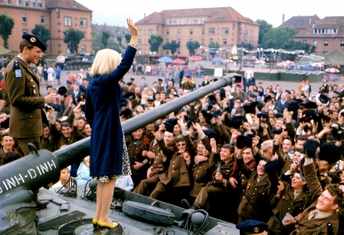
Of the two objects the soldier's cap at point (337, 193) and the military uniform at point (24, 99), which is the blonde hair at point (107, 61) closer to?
the military uniform at point (24, 99)

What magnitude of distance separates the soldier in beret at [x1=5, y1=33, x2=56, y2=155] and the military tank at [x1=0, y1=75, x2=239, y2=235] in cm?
95

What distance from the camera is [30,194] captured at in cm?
347

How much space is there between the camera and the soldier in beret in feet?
15.4

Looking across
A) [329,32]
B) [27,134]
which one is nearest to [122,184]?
[27,134]

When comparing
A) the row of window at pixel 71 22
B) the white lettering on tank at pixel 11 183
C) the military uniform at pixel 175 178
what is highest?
the row of window at pixel 71 22

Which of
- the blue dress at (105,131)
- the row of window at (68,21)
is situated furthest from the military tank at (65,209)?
the row of window at (68,21)

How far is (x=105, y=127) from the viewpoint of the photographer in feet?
Answer: 11.3

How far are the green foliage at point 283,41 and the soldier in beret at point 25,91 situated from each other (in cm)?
8792

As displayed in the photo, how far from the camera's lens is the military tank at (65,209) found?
3286 mm

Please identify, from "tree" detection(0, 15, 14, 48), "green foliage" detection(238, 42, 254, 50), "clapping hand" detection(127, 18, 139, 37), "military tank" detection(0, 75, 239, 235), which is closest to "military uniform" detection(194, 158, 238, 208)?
"military tank" detection(0, 75, 239, 235)

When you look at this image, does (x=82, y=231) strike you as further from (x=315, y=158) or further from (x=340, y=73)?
(x=340, y=73)

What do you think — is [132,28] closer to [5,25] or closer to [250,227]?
[250,227]

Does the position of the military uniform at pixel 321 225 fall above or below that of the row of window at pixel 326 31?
below

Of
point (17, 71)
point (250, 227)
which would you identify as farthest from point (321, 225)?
point (17, 71)
